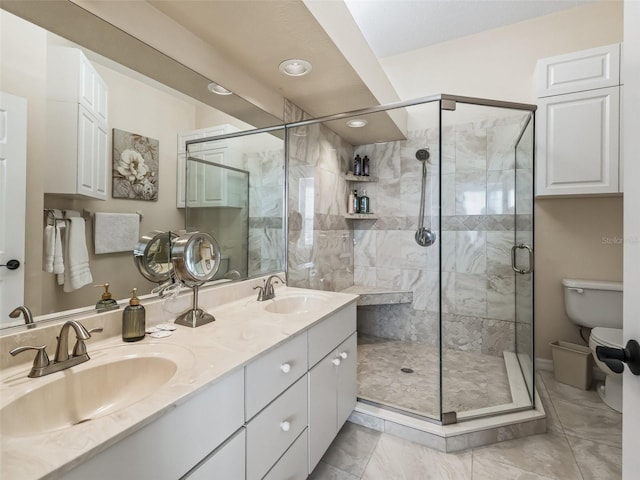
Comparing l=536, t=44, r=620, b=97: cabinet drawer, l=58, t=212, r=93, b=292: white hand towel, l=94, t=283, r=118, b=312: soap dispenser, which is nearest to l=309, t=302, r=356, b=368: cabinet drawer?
l=94, t=283, r=118, b=312: soap dispenser

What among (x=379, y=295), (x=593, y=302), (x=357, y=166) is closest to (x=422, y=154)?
(x=357, y=166)

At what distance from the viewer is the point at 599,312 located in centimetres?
214

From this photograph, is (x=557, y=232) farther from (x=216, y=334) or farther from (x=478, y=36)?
(x=216, y=334)

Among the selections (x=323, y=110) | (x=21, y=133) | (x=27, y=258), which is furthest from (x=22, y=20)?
(x=323, y=110)

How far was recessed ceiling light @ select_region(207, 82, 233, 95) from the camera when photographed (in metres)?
1.53

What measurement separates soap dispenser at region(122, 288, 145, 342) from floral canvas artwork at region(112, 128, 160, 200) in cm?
43

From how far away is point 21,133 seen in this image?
0.86m

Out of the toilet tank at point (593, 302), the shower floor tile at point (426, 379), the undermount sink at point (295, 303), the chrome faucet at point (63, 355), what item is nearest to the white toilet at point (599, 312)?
the toilet tank at point (593, 302)

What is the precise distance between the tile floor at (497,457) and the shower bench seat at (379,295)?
1040 millimetres

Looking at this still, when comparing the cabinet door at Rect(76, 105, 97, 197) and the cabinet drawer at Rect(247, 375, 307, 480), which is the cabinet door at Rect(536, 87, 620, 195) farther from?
the cabinet door at Rect(76, 105, 97, 197)

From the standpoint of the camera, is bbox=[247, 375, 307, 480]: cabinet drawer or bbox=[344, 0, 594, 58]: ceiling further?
bbox=[344, 0, 594, 58]: ceiling

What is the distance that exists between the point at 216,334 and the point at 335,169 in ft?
6.59

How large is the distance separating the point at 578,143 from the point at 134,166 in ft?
9.05

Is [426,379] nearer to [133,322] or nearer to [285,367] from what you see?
[285,367]
